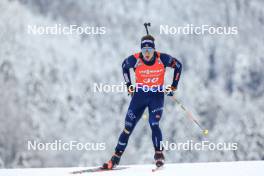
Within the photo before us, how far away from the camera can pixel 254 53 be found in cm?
744

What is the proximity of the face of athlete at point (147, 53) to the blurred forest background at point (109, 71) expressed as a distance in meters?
0.56

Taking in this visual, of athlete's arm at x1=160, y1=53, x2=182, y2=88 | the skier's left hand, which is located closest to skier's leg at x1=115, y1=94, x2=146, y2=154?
the skier's left hand

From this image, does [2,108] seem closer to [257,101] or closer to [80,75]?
[80,75]

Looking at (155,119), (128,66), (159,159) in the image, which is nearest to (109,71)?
(128,66)

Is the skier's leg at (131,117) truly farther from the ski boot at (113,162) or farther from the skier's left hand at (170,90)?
the skier's left hand at (170,90)

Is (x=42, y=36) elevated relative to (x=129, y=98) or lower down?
elevated

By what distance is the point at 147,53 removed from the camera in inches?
260

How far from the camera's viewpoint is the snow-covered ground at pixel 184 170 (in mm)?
6223

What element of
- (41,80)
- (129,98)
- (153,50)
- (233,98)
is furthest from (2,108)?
(233,98)

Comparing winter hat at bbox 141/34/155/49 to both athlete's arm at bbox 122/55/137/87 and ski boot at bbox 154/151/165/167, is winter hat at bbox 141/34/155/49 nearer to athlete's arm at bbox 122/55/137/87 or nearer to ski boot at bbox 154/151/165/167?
athlete's arm at bbox 122/55/137/87

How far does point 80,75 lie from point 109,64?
0.48 meters

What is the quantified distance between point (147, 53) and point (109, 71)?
39.3 inches

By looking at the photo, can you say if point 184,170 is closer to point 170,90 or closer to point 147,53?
point 170,90

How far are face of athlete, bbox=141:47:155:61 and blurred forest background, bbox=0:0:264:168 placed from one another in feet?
1.84
